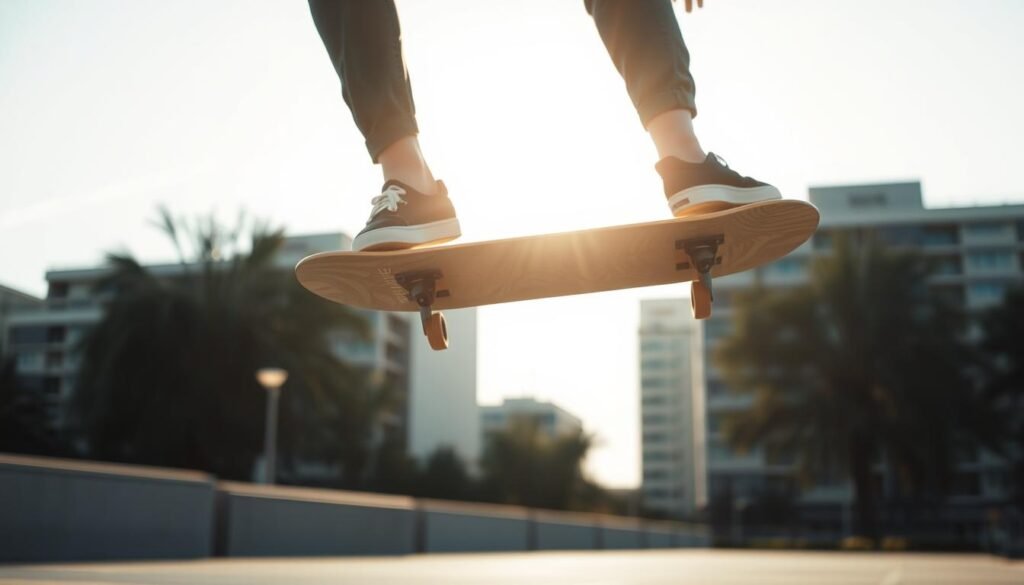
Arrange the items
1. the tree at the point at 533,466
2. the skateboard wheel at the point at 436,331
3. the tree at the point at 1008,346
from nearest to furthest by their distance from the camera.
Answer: the skateboard wheel at the point at 436,331, the tree at the point at 1008,346, the tree at the point at 533,466

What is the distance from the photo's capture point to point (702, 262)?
2.15m

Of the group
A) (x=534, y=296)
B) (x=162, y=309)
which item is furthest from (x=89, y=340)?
(x=534, y=296)

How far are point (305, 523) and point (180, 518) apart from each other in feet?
6.46

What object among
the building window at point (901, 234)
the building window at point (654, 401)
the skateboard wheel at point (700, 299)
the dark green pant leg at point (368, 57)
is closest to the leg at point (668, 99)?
the skateboard wheel at point (700, 299)

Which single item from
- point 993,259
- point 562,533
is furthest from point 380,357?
point 562,533

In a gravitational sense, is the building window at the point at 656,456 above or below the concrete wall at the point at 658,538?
above

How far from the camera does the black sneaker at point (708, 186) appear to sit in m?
2.11

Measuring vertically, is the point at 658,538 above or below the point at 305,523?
below

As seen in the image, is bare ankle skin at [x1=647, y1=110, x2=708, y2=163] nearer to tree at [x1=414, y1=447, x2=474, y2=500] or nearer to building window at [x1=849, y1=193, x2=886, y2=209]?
tree at [x1=414, y1=447, x2=474, y2=500]

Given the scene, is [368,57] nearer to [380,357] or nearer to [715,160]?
[715,160]

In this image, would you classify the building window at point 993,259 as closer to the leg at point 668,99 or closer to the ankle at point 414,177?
the leg at point 668,99

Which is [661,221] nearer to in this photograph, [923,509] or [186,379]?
[186,379]

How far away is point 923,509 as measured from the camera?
5072cm

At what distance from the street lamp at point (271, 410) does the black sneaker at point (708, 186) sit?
17092 millimetres
